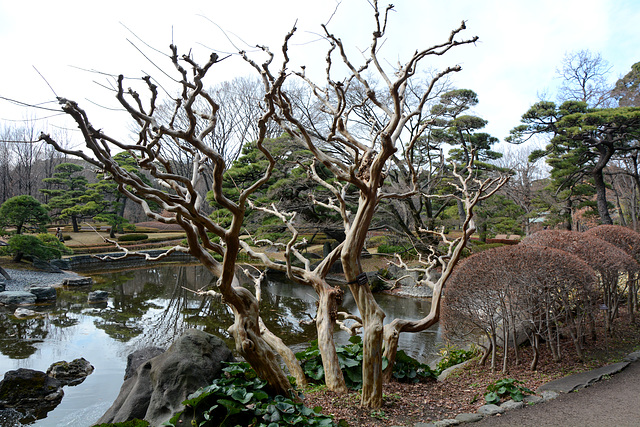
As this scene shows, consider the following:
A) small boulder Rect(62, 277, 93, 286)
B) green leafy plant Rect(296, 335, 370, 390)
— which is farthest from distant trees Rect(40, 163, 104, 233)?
green leafy plant Rect(296, 335, 370, 390)

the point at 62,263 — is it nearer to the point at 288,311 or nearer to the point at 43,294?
the point at 43,294

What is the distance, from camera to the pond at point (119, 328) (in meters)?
6.24

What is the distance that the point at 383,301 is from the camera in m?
12.6

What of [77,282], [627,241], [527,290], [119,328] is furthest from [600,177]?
[77,282]

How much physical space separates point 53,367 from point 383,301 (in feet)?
28.7

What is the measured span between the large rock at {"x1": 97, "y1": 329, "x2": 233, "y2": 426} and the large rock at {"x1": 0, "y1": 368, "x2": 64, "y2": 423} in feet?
7.83

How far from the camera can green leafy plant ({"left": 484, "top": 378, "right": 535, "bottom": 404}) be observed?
12.7ft

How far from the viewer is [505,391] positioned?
396 centimetres

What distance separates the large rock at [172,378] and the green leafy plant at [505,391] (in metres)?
2.58

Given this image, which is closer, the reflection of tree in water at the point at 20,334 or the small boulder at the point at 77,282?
the reflection of tree in water at the point at 20,334

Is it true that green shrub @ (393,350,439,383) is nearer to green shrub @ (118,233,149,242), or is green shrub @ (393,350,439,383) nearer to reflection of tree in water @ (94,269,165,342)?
reflection of tree in water @ (94,269,165,342)

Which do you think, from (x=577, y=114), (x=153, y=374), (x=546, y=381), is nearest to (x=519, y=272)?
(x=546, y=381)

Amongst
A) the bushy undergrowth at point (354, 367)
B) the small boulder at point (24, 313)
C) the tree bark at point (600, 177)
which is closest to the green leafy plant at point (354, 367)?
the bushy undergrowth at point (354, 367)

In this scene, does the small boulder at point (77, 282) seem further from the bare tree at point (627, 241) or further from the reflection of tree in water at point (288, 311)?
the bare tree at point (627, 241)
